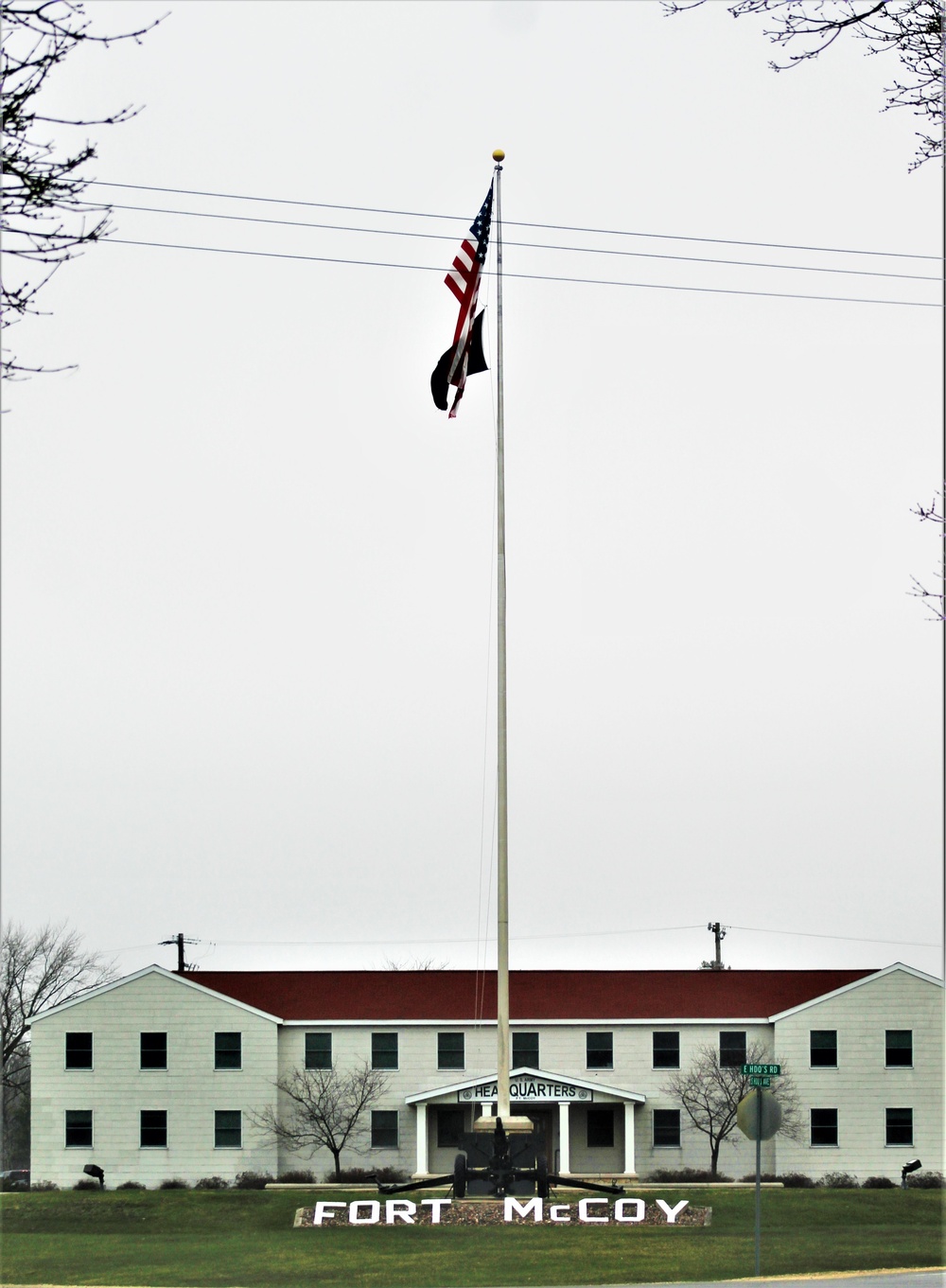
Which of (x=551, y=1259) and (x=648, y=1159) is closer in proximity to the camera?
(x=551, y=1259)

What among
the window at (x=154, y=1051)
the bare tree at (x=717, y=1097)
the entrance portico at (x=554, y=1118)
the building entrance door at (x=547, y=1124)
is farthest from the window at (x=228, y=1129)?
the bare tree at (x=717, y=1097)

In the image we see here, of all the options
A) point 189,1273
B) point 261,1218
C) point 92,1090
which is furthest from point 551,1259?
point 92,1090

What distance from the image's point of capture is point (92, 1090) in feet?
172

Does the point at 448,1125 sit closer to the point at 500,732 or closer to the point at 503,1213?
the point at 503,1213

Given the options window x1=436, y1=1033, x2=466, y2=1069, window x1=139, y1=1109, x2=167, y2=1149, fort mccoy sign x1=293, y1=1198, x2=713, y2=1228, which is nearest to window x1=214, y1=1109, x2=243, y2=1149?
window x1=139, y1=1109, x2=167, y2=1149

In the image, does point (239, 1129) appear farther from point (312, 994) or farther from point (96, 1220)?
point (96, 1220)

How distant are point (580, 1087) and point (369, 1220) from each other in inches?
656

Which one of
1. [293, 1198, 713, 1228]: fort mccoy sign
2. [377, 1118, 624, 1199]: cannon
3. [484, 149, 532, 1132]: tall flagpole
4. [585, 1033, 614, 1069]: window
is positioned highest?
[484, 149, 532, 1132]: tall flagpole

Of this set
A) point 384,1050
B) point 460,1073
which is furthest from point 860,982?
point 384,1050

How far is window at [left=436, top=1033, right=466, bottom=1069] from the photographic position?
54.4 metres

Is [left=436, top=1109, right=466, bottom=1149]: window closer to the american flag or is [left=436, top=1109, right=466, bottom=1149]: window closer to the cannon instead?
the cannon

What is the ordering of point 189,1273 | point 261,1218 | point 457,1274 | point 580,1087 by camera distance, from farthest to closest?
point 580,1087
point 261,1218
point 189,1273
point 457,1274

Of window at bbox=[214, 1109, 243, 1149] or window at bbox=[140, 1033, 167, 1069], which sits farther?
window at bbox=[140, 1033, 167, 1069]

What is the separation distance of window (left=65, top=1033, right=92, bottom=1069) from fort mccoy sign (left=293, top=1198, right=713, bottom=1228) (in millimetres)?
16237
